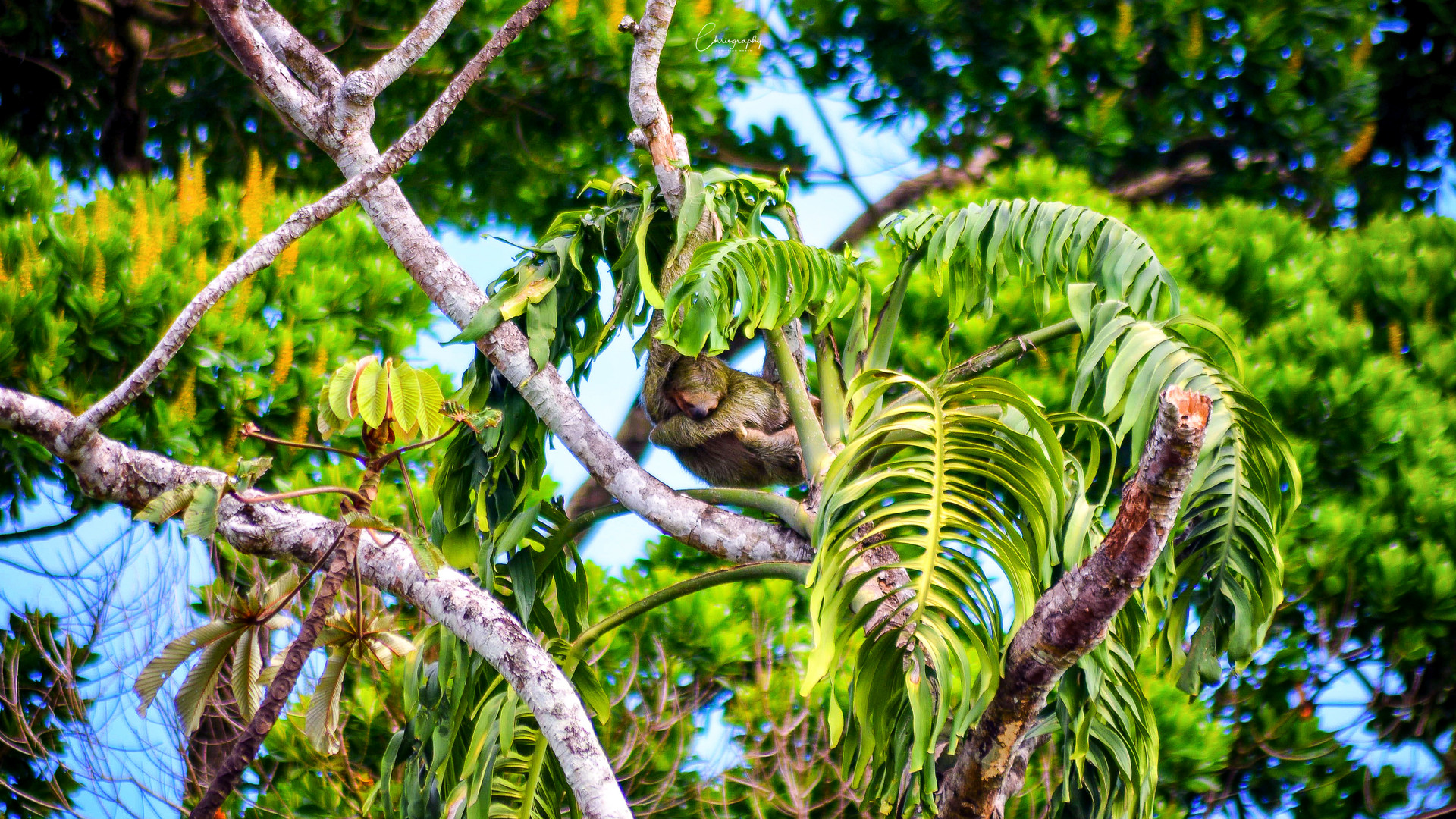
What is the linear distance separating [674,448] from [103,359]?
3153mm

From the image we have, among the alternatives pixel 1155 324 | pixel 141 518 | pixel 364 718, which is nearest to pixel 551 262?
pixel 141 518

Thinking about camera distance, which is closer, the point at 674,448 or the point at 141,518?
the point at 141,518

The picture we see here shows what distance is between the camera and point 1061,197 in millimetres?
5695

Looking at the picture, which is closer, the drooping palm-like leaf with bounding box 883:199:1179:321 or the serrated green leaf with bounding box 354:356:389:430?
the serrated green leaf with bounding box 354:356:389:430

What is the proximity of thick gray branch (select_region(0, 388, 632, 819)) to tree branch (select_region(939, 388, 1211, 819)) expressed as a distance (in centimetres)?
72

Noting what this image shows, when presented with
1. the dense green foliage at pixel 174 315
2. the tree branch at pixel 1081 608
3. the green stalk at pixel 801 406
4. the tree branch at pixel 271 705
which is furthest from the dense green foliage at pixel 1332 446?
the tree branch at pixel 271 705

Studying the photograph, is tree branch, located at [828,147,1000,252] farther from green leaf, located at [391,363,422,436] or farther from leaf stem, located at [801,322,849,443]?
green leaf, located at [391,363,422,436]

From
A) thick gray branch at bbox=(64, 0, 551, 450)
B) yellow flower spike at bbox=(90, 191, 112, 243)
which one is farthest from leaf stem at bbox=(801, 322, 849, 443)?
yellow flower spike at bbox=(90, 191, 112, 243)

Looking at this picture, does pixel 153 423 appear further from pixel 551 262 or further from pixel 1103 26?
pixel 1103 26

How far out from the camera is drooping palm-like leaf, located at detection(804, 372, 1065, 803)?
244cm

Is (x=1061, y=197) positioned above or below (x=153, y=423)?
above

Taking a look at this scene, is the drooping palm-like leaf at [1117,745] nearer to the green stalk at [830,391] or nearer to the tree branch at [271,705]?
the green stalk at [830,391]

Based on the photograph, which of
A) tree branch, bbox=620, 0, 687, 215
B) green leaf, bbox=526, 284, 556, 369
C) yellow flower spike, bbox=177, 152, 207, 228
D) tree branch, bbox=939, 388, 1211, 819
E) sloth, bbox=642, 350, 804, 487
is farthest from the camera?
yellow flower spike, bbox=177, 152, 207, 228

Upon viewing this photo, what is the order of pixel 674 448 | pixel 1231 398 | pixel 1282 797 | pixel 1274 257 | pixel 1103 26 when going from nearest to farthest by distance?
pixel 1231 398
pixel 674 448
pixel 1282 797
pixel 1274 257
pixel 1103 26
